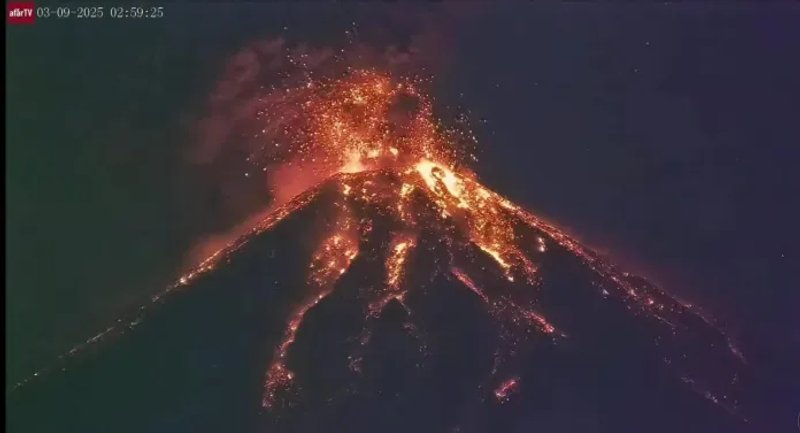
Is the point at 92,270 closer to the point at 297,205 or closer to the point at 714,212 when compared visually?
the point at 297,205

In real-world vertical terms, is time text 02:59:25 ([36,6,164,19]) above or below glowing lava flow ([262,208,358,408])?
above

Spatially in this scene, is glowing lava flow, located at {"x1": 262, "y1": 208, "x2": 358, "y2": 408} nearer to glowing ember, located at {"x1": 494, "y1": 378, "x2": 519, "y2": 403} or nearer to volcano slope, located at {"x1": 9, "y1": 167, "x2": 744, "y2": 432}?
volcano slope, located at {"x1": 9, "y1": 167, "x2": 744, "y2": 432}

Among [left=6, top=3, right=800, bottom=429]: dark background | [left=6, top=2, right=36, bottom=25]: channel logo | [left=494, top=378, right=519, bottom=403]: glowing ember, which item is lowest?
[left=494, top=378, right=519, bottom=403]: glowing ember

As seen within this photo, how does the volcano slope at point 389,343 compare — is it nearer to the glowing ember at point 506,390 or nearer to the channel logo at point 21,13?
the glowing ember at point 506,390

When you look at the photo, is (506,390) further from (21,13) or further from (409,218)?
(21,13)

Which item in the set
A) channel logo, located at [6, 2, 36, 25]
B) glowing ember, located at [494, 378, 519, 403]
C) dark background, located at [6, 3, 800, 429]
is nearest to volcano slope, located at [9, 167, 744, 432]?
glowing ember, located at [494, 378, 519, 403]
